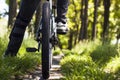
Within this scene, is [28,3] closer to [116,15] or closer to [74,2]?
[116,15]

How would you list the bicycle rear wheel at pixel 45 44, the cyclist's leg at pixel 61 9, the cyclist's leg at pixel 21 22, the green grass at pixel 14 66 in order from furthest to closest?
the cyclist's leg at pixel 61 9
the cyclist's leg at pixel 21 22
the bicycle rear wheel at pixel 45 44
the green grass at pixel 14 66

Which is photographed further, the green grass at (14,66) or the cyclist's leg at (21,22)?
the cyclist's leg at (21,22)

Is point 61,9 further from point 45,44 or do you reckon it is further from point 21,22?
point 45,44

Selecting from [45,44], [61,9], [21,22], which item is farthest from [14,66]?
[61,9]

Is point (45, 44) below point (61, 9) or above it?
below

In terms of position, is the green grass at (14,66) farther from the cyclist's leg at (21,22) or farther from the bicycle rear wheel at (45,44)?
the bicycle rear wheel at (45,44)

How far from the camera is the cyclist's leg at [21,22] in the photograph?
18.5 ft

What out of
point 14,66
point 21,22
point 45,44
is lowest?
point 14,66

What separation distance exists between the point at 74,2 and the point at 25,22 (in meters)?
34.3

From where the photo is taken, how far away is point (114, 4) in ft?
118

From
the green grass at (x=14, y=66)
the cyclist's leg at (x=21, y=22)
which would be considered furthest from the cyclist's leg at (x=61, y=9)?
the green grass at (x=14, y=66)

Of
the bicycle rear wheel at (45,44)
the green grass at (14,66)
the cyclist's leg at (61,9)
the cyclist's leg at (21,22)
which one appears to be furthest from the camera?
the cyclist's leg at (61,9)

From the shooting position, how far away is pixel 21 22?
5.90 metres

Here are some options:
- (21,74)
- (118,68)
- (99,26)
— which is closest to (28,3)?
(21,74)
